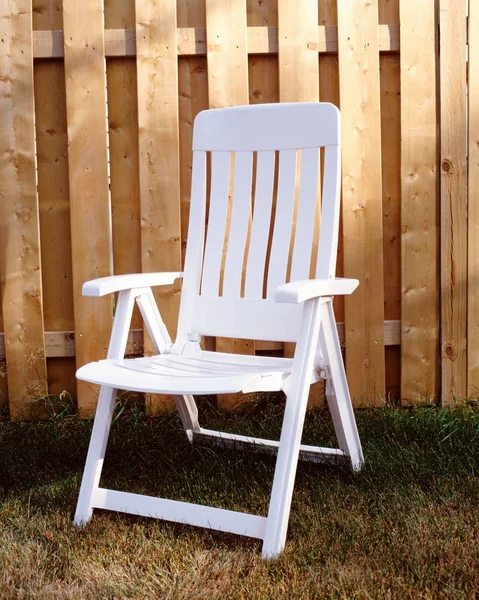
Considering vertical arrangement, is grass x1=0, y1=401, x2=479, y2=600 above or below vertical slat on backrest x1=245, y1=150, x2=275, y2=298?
below

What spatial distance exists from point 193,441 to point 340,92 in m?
1.46

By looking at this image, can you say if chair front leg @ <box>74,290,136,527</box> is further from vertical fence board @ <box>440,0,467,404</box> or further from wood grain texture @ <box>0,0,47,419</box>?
vertical fence board @ <box>440,0,467,404</box>

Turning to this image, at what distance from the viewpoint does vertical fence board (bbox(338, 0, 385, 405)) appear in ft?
9.61

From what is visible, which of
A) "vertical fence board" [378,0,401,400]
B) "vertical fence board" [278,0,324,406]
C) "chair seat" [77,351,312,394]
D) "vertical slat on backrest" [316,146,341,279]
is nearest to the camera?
"chair seat" [77,351,312,394]

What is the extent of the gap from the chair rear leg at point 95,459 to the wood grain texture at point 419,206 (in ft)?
4.57

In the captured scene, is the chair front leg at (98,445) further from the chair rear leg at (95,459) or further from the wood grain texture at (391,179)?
the wood grain texture at (391,179)

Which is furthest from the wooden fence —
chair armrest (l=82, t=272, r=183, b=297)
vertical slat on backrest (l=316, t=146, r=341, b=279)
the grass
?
vertical slat on backrest (l=316, t=146, r=341, b=279)

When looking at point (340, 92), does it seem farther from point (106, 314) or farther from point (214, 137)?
point (106, 314)

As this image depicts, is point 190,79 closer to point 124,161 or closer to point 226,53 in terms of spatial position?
point 226,53

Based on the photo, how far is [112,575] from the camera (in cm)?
179

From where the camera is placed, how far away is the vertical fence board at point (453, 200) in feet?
9.75

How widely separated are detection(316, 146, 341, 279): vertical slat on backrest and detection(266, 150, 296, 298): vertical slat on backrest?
188mm

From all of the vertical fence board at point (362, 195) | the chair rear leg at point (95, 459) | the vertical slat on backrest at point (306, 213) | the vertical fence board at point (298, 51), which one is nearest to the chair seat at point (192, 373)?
the chair rear leg at point (95, 459)

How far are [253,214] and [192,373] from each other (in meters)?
0.68
